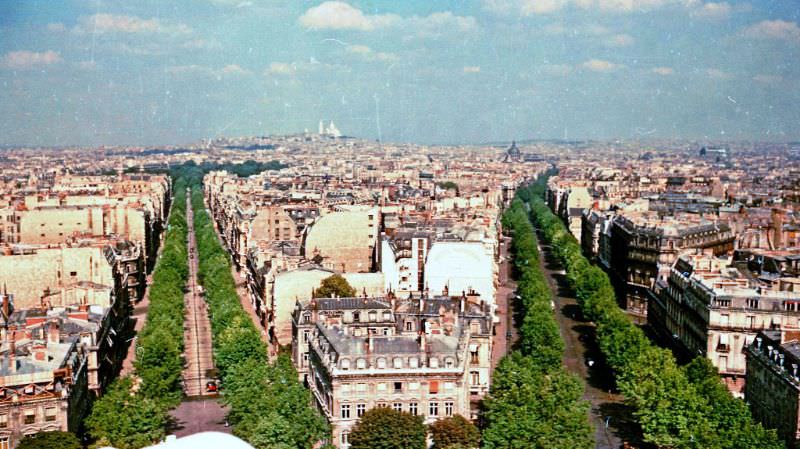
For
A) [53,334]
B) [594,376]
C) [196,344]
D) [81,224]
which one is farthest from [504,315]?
[81,224]

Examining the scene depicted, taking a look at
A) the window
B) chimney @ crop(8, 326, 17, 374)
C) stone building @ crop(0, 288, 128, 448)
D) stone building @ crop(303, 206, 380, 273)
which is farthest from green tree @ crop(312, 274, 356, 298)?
chimney @ crop(8, 326, 17, 374)

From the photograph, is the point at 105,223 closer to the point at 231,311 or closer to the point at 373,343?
the point at 231,311

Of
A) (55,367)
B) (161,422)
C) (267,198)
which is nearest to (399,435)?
(161,422)

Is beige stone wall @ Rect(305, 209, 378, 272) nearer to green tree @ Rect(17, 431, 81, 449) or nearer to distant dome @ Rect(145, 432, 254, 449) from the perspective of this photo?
green tree @ Rect(17, 431, 81, 449)

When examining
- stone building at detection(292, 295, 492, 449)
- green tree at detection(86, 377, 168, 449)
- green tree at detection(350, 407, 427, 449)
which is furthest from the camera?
stone building at detection(292, 295, 492, 449)

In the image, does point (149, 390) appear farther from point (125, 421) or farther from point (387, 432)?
point (387, 432)

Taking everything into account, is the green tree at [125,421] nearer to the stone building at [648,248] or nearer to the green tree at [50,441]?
the green tree at [50,441]
